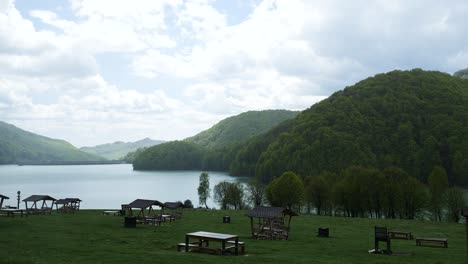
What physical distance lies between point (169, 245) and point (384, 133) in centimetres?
15352

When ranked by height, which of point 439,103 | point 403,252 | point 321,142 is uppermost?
point 439,103

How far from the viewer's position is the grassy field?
21.1 meters

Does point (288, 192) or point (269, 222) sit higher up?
point (288, 192)

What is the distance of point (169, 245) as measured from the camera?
27.2 m

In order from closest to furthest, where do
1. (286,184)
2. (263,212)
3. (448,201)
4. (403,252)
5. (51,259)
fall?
(51,259), (403,252), (263,212), (448,201), (286,184)

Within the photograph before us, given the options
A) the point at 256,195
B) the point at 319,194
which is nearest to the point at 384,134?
the point at 256,195

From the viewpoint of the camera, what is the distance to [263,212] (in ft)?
110

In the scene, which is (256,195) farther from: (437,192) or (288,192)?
(437,192)

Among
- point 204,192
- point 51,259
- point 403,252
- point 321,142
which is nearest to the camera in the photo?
point 51,259

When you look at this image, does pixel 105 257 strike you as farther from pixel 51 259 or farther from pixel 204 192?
pixel 204 192

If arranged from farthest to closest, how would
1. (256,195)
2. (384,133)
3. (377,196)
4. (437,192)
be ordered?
1. (384,133)
2. (256,195)
3. (437,192)
4. (377,196)

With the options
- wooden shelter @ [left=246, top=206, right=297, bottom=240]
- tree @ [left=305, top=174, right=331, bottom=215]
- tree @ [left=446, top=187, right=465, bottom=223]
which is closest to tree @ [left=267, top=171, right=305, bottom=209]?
tree @ [left=305, top=174, right=331, bottom=215]

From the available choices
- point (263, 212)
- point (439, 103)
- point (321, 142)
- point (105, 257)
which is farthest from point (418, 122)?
point (105, 257)

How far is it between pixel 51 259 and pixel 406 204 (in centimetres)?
6080
